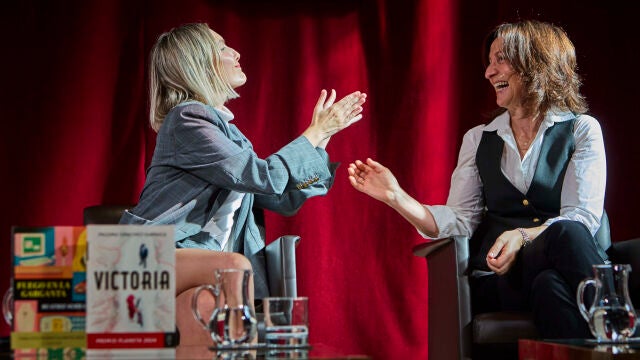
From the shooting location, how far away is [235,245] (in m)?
2.52

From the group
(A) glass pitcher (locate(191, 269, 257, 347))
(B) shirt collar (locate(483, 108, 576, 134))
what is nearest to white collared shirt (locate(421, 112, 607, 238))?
(B) shirt collar (locate(483, 108, 576, 134))

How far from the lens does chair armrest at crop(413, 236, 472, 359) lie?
7.85ft

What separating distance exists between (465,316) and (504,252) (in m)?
0.20

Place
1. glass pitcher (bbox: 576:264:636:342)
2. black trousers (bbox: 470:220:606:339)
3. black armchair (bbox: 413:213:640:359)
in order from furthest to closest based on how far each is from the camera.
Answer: black armchair (bbox: 413:213:640:359) < black trousers (bbox: 470:220:606:339) < glass pitcher (bbox: 576:264:636:342)

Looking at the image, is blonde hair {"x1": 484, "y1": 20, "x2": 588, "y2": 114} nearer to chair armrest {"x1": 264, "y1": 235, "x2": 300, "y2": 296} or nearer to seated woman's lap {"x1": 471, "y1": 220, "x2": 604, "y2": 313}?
seated woman's lap {"x1": 471, "y1": 220, "x2": 604, "y2": 313}

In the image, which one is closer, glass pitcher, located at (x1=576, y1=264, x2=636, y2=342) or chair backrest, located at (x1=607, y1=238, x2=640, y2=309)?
glass pitcher, located at (x1=576, y1=264, x2=636, y2=342)

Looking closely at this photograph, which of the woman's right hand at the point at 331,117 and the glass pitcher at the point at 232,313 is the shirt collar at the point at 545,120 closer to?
the woman's right hand at the point at 331,117

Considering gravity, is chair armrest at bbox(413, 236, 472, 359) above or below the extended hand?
below

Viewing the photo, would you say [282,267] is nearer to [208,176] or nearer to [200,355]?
[208,176]

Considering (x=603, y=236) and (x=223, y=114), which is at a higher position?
(x=223, y=114)

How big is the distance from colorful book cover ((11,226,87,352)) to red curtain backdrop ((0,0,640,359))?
2076 millimetres

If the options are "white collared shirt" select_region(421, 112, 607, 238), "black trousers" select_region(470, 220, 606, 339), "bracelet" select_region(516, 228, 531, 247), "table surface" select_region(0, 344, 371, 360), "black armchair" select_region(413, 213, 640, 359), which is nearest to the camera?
"table surface" select_region(0, 344, 371, 360)

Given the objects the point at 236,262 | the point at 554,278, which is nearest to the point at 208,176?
the point at 236,262

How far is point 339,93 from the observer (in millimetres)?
3643
